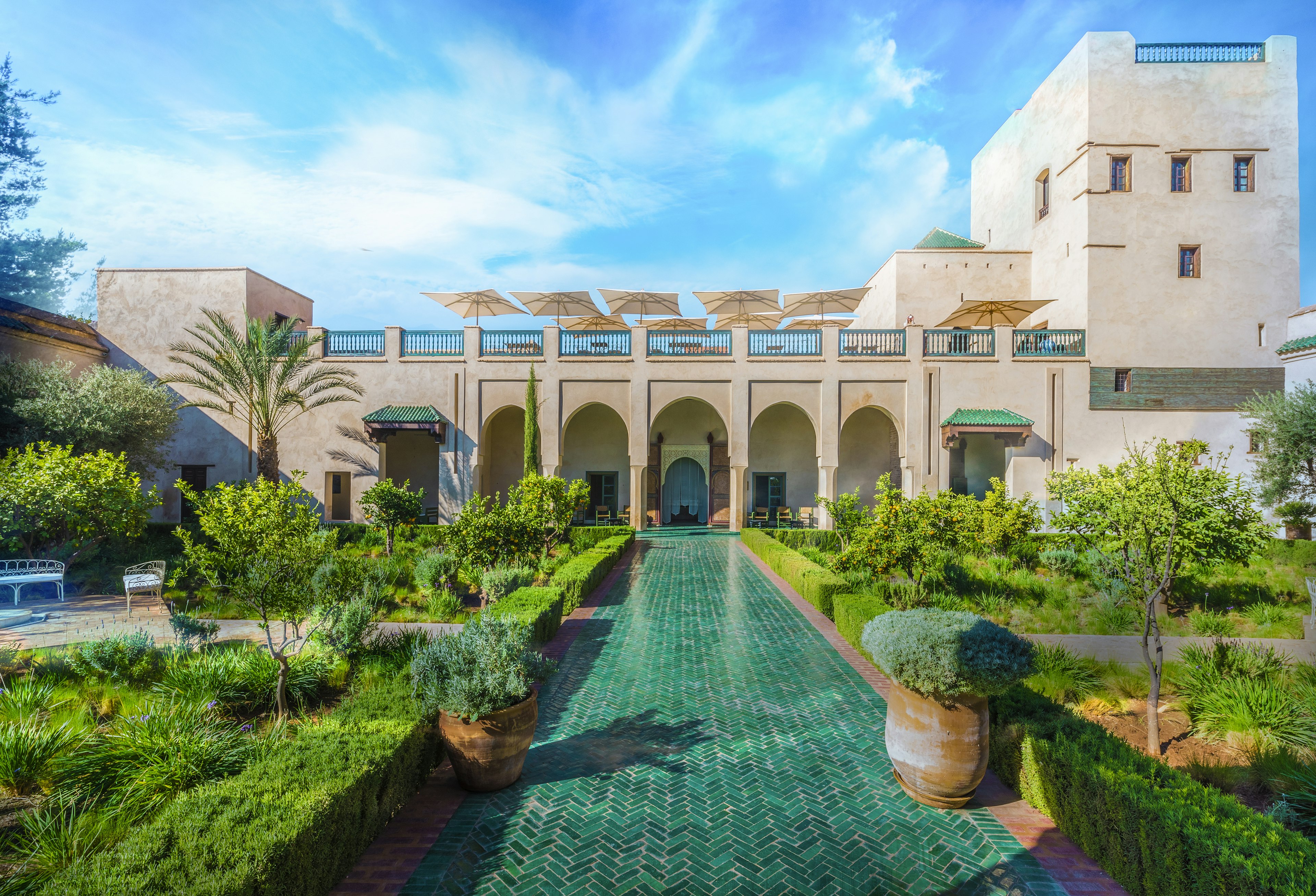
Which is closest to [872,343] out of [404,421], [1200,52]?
[1200,52]

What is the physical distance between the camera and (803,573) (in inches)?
462

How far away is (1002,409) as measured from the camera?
20.0m

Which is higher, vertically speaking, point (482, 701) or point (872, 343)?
point (872, 343)

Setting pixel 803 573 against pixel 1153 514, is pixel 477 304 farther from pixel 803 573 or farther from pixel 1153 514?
pixel 1153 514

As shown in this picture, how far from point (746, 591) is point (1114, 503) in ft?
22.9

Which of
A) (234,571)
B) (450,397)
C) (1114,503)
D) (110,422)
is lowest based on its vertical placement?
(234,571)

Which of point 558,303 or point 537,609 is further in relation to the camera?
point 558,303

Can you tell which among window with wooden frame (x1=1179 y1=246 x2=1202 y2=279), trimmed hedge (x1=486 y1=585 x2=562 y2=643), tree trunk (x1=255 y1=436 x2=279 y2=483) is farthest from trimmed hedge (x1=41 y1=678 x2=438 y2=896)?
window with wooden frame (x1=1179 y1=246 x2=1202 y2=279)

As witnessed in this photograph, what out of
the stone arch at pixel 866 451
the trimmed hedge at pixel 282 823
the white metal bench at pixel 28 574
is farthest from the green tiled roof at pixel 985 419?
the white metal bench at pixel 28 574

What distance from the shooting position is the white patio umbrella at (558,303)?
2230cm

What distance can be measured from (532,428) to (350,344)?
24.9ft

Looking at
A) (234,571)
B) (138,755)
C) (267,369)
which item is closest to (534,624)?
(234,571)

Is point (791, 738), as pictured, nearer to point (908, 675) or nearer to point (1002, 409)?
point (908, 675)

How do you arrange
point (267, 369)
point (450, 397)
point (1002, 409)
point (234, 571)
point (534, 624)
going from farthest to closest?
point (450, 397) < point (1002, 409) < point (267, 369) < point (534, 624) < point (234, 571)
